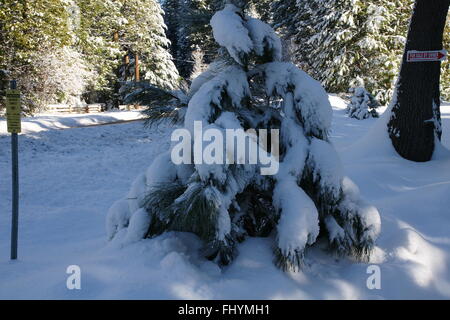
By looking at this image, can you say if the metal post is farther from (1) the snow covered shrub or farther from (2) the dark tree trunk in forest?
(1) the snow covered shrub

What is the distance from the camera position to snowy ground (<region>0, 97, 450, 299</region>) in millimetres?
2480

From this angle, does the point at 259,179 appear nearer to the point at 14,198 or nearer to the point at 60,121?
the point at 14,198

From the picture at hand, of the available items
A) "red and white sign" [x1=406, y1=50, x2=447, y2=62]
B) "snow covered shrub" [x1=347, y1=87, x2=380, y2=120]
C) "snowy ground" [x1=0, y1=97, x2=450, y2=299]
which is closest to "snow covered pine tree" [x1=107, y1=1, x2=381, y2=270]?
"snowy ground" [x1=0, y1=97, x2=450, y2=299]

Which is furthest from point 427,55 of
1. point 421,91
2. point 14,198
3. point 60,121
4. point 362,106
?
point 60,121

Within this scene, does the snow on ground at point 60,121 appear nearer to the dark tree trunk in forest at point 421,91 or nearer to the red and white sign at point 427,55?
the dark tree trunk in forest at point 421,91

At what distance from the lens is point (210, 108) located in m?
2.77

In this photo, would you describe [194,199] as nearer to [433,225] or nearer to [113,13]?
[433,225]

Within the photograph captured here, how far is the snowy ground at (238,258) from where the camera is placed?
2480 millimetres

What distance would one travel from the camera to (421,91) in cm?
570

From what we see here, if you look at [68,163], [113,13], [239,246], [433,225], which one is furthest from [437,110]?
[113,13]

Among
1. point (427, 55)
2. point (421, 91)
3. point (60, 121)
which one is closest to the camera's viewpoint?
point (427, 55)

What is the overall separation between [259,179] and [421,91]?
4.29 metres

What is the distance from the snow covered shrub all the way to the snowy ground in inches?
346

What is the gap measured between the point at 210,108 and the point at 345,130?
970cm
